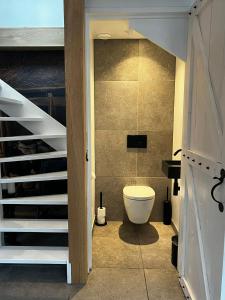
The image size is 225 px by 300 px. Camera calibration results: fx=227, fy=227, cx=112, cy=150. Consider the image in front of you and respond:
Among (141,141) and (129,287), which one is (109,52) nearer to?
(141,141)

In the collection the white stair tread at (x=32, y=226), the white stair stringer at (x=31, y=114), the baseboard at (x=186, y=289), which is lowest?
the baseboard at (x=186, y=289)

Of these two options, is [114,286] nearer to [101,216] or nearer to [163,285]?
[163,285]

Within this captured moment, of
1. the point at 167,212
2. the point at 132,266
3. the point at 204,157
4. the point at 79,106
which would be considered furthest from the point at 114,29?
the point at 132,266

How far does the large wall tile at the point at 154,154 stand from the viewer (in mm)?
3006

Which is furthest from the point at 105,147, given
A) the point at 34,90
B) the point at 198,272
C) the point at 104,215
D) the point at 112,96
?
the point at 198,272

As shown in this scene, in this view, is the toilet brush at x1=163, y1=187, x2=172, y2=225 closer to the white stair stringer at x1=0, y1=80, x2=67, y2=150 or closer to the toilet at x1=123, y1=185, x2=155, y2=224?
the toilet at x1=123, y1=185, x2=155, y2=224

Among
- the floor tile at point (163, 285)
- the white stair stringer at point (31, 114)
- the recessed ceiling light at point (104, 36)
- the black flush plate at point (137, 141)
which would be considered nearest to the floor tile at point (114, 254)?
the floor tile at point (163, 285)

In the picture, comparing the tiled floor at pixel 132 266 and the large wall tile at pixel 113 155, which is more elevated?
the large wall tile at pixel 113 155

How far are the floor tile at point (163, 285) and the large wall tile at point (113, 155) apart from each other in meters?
1.30

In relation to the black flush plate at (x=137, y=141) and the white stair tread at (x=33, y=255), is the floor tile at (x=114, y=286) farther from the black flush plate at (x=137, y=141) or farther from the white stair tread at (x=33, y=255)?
the black flush plate at (x=137, y=141)

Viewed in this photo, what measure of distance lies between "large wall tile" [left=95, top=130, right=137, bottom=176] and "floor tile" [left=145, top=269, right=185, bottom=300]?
130 cm

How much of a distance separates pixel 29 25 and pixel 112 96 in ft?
4.07

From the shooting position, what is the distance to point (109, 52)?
2873mm

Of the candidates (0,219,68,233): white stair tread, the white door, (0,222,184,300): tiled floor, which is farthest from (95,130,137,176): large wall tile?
the white door
